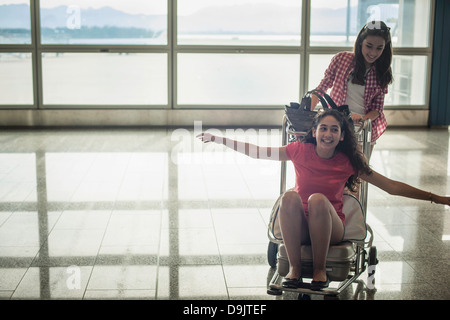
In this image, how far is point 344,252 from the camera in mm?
2887

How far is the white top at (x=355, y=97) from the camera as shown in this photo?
3612 millimetres

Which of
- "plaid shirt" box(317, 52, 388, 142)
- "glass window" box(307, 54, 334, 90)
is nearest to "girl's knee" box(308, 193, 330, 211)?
"plaid shirt" box(317, 52, 388, 142)

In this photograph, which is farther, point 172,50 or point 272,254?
point 172,50

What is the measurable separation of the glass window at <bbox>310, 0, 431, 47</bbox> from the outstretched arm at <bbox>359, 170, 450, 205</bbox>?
19.1 feet

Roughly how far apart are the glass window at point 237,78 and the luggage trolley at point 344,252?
530 cm

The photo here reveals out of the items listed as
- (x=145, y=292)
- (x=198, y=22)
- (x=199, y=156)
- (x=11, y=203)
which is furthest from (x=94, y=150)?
(x=145, y=292)

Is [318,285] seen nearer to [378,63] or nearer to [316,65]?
[378,63]

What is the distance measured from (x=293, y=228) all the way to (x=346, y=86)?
1153mm

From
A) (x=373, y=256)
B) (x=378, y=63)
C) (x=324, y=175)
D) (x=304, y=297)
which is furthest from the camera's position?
(x=378, y=63)

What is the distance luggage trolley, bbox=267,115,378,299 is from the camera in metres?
2.87

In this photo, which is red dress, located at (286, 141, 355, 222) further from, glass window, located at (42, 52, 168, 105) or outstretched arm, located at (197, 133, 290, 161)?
glass window, located at (42, 52, 168, 105)

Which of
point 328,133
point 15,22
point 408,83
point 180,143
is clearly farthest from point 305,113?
point 15,22

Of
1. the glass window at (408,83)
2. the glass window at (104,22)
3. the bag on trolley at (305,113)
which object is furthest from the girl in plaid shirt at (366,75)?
the glass window at (408,83)
